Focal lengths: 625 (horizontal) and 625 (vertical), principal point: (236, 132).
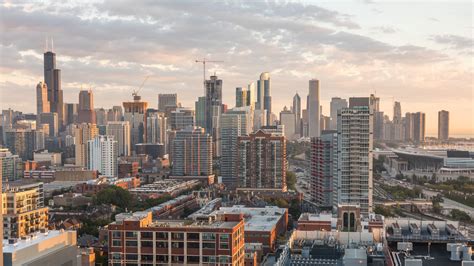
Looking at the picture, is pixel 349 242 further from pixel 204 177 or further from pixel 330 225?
pixel 204 177

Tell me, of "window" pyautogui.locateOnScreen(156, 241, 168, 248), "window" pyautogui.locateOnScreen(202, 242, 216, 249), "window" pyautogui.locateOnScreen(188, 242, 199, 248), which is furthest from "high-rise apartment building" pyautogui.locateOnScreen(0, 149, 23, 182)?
"window" pyautogui.locateOnScreen(202, 242, 216, 249)

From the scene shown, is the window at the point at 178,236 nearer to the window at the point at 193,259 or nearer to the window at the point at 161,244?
the window at the point at 161,244

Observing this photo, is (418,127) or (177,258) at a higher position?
(418,127)

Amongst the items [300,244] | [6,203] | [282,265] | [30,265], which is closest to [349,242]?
[300,244]

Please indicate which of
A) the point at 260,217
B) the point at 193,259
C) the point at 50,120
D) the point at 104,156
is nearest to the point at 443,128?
the point at 50,120

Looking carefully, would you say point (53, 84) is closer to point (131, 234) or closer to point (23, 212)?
point (23, 212)

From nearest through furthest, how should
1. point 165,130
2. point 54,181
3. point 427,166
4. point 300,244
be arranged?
point 300,244, point 54,181, point 427,166, point 165,130
